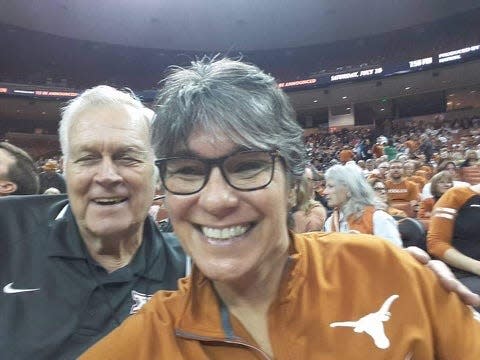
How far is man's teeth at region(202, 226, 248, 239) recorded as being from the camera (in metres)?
1.02

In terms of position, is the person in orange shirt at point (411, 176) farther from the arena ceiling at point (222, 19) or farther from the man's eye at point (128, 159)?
the arena ceiling at point (222, 19)

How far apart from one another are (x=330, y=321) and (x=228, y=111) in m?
0.57

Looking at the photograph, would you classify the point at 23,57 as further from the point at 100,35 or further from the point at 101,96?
the point at 101,96

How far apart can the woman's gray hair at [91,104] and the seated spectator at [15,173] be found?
726mm

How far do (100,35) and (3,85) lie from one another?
19.0 feet

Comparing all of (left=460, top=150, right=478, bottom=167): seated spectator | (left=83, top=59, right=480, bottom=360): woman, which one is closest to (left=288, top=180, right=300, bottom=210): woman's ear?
(left=83, top=59, right=480, bottom=360): woman

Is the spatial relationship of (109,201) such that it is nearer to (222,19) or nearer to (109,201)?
(109,201)

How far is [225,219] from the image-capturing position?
3.31 ft

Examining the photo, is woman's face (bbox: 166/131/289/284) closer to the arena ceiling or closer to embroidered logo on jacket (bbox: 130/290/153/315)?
embroidered logo on jacket (bbox: 130/290/153/315)

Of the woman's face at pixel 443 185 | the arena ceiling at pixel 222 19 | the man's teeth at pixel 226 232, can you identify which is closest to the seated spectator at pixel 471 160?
the woman's face at pixel 443 185

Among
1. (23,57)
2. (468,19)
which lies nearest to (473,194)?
(468,19)

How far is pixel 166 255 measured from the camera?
5.44 ft

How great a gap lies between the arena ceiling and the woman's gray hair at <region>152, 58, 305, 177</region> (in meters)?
23.3

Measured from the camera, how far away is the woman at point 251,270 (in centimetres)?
100
